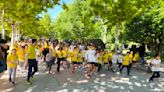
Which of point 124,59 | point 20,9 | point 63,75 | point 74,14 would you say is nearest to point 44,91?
point 63,75

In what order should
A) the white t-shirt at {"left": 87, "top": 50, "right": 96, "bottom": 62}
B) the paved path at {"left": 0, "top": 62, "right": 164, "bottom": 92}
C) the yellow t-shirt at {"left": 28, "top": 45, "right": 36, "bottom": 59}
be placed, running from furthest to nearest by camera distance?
the white t-shirt at {"left": 87, "top": 50, "right": 96, "bottom": 62}, the yellow t-shirt at {"left": 28, "top": 45, "right": 36, "bottom": 59}, the paved path at {"left": 0, "top": 62, "right": 164, "bottom": 92}

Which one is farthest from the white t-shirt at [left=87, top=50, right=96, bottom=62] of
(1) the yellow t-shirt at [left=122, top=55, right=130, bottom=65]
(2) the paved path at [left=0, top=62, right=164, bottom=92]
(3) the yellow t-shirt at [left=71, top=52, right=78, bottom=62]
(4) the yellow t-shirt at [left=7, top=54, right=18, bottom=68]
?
(4) the yellow t-shirt at [left=7, top=54, right=18, bottom=68]

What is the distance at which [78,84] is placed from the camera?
15.3m

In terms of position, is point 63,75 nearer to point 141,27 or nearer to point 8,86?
point 8,86

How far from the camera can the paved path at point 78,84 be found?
14.0 m

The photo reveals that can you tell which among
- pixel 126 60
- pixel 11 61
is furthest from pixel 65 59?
pixel 11 61

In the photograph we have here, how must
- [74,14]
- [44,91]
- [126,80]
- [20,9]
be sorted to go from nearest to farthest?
[44,91]
[126,80]
[20,9]
[74,14]

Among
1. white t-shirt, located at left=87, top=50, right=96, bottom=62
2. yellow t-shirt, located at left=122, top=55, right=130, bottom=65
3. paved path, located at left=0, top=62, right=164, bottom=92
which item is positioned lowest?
paved path, located at left=0, top=62, right=164, bottom=92

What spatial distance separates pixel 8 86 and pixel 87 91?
10.3 feet

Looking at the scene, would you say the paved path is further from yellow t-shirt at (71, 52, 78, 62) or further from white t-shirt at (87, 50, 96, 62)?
yellow t-shirt at (71, 52, 78, 62)

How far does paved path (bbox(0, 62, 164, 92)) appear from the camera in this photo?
14000 millimetres

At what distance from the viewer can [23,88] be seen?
46.3 feet

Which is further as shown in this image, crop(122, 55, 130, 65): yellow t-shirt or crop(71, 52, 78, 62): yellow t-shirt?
crop(122, 55, 130, 65): yellow t-shirt

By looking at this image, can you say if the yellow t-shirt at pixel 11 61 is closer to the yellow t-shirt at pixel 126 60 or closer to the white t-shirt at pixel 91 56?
the white t-shirt at pixel 91 56
